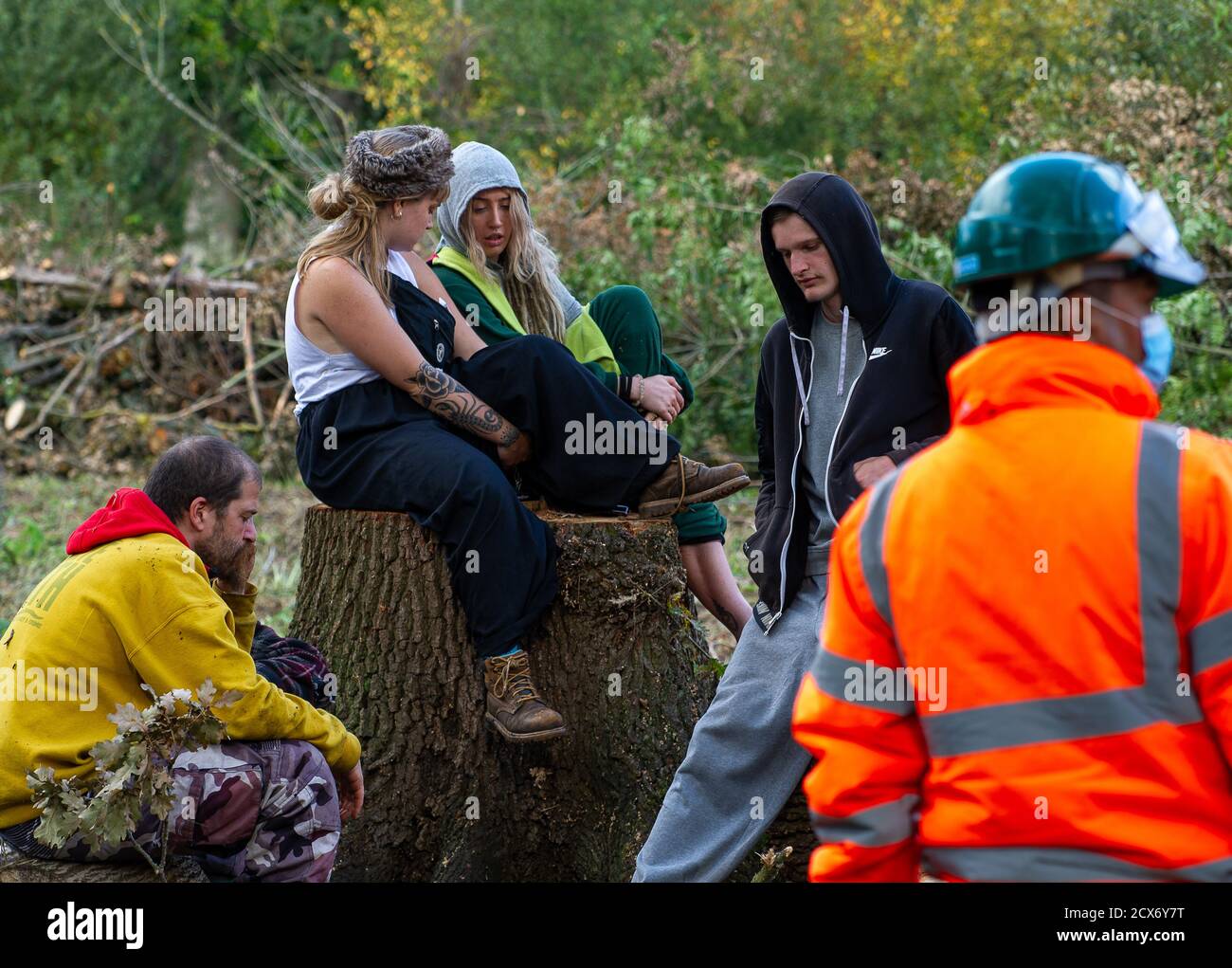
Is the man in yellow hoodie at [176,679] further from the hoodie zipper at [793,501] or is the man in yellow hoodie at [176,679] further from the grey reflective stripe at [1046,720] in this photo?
the grey reflective stripe at [1046,720]

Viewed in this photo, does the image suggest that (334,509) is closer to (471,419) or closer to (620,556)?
(471,419)

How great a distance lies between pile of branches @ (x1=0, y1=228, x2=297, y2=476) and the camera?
32.7 ft

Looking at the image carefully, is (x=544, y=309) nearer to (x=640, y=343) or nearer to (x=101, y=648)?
(x=640, y=343)

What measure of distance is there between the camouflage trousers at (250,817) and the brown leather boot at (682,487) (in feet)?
4.12

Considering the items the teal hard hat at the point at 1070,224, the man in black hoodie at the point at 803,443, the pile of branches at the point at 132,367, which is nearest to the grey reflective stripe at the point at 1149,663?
the teal hard hat at the point at 1070,224

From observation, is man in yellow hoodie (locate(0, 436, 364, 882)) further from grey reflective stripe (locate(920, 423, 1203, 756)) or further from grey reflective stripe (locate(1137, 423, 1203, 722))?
grey reflective stripe (locate(1137, 423, 1203, 722))

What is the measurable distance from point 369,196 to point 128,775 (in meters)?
1.86

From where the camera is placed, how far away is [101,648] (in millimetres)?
3207

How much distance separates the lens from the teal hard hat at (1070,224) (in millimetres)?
1924

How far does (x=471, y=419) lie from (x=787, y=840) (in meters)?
1.46

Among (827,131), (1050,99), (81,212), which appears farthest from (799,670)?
(81,212)

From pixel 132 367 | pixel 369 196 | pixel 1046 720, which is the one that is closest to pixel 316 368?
pixel 369 196

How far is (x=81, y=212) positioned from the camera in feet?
48.6

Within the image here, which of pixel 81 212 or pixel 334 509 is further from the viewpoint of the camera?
pixel 81 212
